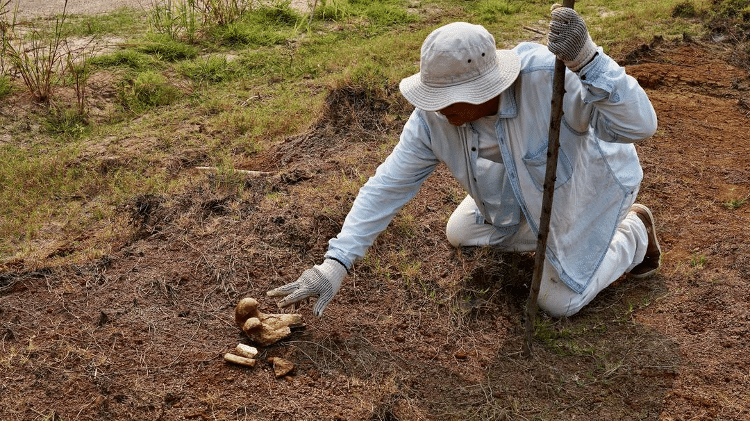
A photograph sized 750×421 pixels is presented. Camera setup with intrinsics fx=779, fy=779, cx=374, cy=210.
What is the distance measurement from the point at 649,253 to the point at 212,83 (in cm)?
396

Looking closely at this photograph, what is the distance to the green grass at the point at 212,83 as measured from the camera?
4621mm

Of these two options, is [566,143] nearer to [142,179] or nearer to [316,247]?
[316,247]

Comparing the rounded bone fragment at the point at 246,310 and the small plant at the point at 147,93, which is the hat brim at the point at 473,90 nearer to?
the rounded bone fragment at the point at 246,310

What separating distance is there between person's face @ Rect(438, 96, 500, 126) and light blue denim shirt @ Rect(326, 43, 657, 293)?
0.04 metres

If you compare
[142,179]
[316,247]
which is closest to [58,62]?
[142,179]

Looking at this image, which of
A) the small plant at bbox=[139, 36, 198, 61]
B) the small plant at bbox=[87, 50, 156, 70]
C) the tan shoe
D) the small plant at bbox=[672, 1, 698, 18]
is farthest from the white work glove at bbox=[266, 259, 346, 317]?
the small plant at bbox=[672, 1, 698, 18]

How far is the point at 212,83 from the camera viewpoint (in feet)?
20.3

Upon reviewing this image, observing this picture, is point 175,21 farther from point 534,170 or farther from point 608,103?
point 608,103

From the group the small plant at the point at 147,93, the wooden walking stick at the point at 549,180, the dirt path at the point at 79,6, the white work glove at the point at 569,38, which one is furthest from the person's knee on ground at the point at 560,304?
the dirt path at the point at 79,6

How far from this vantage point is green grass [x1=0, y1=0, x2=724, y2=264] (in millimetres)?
4621

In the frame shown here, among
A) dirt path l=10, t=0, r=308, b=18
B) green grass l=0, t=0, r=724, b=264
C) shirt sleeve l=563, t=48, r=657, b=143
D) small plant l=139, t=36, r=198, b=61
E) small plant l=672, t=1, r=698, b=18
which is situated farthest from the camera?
dirt path l=10, t=0, r=308, b=18

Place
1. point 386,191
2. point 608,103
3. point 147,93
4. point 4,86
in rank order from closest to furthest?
point 608,103, point 386,191, point 4,86, point 147,93

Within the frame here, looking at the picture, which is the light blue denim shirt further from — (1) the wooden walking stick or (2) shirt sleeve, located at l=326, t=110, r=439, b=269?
(1) the wooden walking stick

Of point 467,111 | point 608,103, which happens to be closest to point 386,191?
point 467,111
